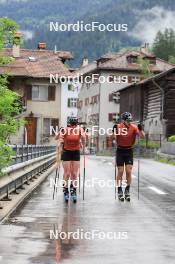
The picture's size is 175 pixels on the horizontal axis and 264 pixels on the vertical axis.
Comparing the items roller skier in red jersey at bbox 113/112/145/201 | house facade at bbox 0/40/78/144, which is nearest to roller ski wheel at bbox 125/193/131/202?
roller skier in red jersey at bbox 113/112/145/201

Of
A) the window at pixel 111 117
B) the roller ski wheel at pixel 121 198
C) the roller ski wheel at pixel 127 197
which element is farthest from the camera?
the window at pixel 111 117

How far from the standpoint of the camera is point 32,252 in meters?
8.45

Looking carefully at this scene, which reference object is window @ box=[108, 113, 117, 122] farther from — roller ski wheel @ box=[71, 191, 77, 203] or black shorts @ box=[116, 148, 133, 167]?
roller ski wheel @ box=[71, 191, 77, 203]

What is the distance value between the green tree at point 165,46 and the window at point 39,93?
321 feet

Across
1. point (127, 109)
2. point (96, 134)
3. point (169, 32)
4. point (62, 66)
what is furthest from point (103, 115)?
point (169, 32)

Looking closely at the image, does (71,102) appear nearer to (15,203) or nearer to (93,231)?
(15,203)

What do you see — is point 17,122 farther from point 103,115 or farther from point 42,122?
point 103,115

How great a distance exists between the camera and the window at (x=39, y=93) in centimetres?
6706

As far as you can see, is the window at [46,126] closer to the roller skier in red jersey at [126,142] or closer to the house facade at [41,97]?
the house facade at [41,97]

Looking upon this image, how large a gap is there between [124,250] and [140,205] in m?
6.04

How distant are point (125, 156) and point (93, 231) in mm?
5567

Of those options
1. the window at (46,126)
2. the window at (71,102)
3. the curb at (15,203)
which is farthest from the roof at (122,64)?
the curb at (15,203)

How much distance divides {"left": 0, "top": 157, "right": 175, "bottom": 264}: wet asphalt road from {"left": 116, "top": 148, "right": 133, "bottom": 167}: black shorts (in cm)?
85

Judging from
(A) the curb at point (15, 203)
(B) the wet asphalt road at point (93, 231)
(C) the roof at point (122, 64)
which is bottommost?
(B) the wet asphalt road at point (93, 231)
